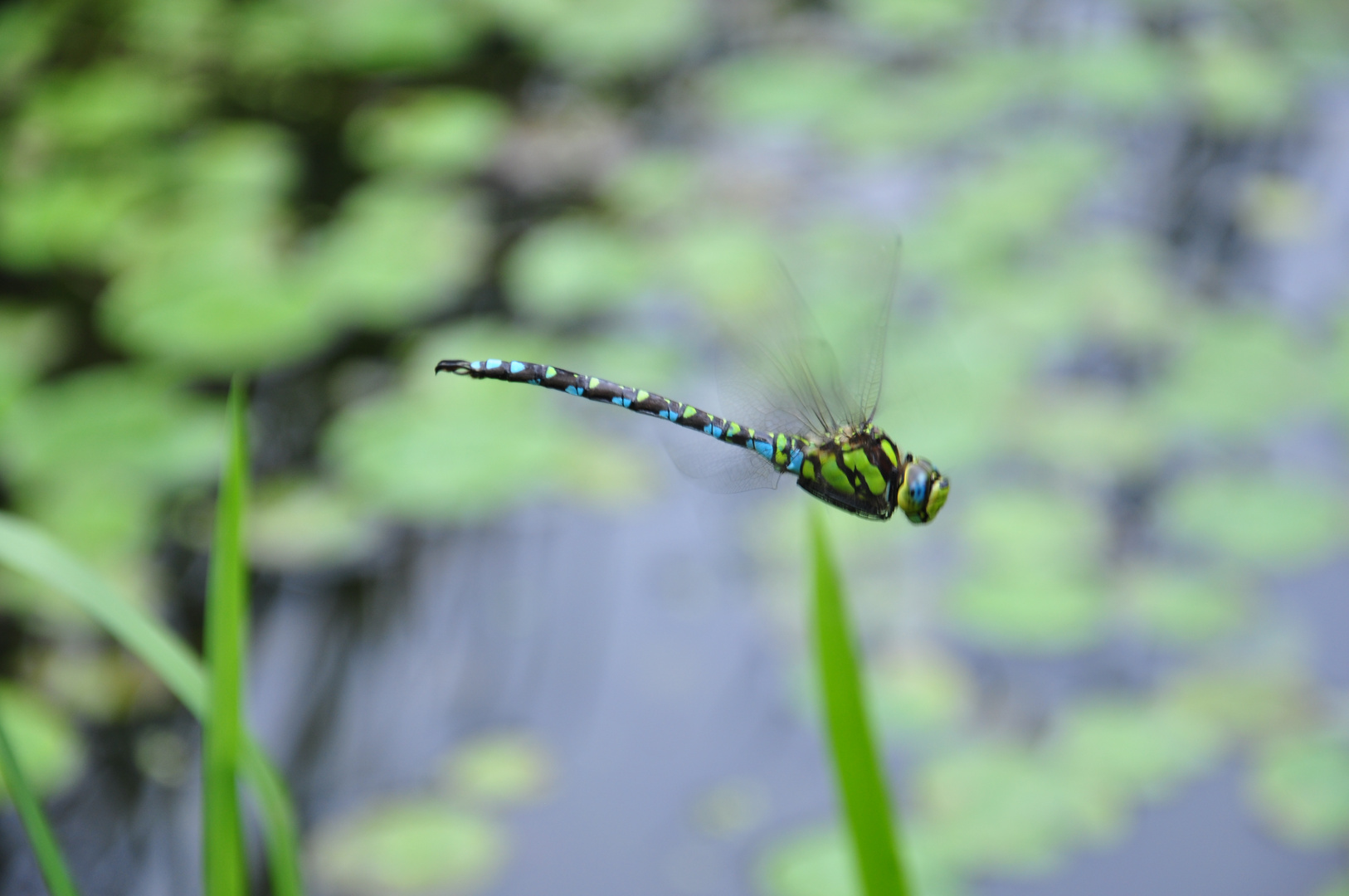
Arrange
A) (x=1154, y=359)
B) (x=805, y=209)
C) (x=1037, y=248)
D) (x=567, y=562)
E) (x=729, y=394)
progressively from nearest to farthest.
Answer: (x=729, y=394) → (x=567, y=562) → (x=1154, y=359) → (x=1037, y=248) → (x=805, y=209)

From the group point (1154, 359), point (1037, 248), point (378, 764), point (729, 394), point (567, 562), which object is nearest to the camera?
point (729, 394)

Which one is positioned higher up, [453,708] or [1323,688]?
[453,708]

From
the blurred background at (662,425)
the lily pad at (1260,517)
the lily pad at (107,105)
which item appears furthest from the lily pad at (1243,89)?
the lily pad at (107,105)

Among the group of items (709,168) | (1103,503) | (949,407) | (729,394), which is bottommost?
Answer: (729,394)

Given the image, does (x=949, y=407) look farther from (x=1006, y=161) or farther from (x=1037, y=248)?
(x=1006, y=161)

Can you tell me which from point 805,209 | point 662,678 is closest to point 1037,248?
point 805,209

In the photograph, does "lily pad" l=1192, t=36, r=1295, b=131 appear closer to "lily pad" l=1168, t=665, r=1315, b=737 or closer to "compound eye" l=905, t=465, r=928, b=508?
"lily pad" l=1168, t=665, r=1315, b=737
